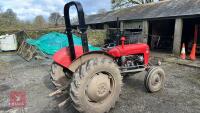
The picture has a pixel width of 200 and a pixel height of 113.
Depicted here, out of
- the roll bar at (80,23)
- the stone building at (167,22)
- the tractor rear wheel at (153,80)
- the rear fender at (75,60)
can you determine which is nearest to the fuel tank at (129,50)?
the tractor rear wheel at (153,80)

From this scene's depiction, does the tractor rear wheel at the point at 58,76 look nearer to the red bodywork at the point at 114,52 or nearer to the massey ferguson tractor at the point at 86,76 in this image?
the massey ferguson tractor at the point at 86,76

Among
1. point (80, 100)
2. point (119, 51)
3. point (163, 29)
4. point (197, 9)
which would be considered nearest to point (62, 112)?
point (80, 100)

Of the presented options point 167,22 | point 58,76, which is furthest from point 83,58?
point 167,22

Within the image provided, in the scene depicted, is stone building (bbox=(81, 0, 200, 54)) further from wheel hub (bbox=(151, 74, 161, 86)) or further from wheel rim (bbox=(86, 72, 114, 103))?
wheel rim (bbox=(86, 72, 114, 103))

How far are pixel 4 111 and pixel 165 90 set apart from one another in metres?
4.19

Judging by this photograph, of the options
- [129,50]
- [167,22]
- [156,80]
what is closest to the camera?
[129,50]

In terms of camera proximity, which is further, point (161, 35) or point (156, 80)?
point (161, 35)

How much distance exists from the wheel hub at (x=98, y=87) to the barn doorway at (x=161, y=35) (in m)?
11.8

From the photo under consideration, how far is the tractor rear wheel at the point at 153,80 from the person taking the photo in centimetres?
529

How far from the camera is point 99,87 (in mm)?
4039

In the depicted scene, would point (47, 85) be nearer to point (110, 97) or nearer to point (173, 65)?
point (110, 97)

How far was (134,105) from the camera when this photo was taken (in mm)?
4730

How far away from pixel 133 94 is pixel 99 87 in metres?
1.70

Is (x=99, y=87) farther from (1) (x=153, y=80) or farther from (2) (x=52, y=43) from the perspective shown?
(2) (x=52, y=43)
